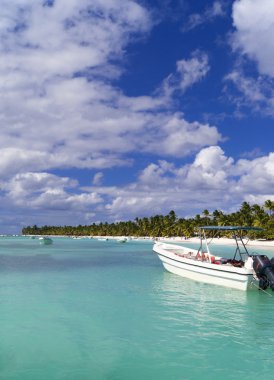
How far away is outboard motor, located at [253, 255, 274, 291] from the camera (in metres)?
22.1

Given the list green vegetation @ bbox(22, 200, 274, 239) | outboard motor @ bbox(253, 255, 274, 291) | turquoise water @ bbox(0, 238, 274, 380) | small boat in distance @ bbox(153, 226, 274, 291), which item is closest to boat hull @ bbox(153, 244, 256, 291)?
small boat in distance @ bbox(153, 226, 274, 291)

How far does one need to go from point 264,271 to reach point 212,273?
412 centimetres

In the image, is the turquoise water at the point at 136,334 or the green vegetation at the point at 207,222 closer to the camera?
the turquoise water at the point at 136,334

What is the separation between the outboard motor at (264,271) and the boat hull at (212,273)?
0.44 m

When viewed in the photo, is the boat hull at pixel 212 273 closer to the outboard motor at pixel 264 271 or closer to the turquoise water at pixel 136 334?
the outboard motor at pixel 264 271

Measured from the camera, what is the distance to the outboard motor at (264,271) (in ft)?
72.5

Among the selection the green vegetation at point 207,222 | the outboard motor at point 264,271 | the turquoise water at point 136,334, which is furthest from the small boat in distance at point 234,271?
the green vegetation at point 207,222

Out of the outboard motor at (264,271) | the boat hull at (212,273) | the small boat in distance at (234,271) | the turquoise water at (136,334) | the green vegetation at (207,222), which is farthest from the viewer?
the green vegetation at (207,222)

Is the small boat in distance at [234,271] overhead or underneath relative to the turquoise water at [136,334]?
overhead

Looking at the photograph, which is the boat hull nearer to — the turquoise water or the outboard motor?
the outboard motor

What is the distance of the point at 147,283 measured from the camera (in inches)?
1142

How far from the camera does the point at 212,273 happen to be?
25.7m

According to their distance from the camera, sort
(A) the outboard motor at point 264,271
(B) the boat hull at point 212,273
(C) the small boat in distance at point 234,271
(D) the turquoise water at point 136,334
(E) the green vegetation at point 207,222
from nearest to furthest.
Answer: (D) the turquoise water at point 136,334 → (A) the outboard motor at point 264,271 → (C) the small boat in distance at point 234,271 → (B) the boat hull at point 212,273 → (E) the green vegetation at point 207,222

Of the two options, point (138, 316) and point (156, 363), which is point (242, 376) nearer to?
point (156, 363)
